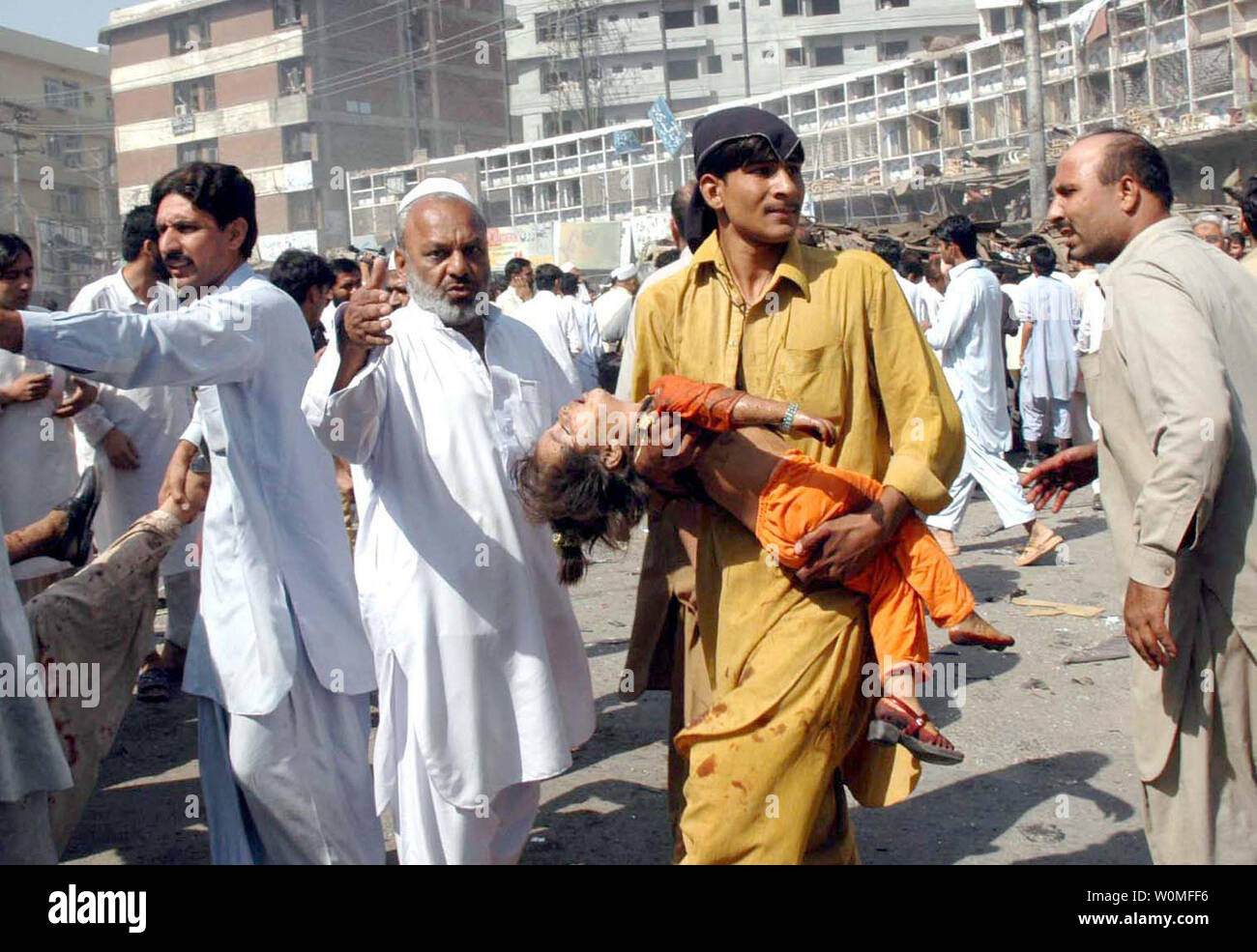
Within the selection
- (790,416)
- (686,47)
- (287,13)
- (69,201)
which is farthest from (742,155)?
(686,47)

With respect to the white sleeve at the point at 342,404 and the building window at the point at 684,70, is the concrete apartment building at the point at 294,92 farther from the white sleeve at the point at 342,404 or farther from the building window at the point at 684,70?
the white sleeve at the point at 342,404

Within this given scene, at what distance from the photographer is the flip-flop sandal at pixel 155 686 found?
6.20m

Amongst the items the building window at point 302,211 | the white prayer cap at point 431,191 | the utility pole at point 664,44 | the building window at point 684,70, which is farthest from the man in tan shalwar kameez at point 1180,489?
the building window at point 684,70

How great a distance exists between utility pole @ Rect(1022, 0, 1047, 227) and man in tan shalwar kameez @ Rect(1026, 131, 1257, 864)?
19.6 meters

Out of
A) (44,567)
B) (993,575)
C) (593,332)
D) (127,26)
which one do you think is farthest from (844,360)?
(127,26)

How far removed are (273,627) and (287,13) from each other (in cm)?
6238

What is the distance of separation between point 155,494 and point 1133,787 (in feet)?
14.9

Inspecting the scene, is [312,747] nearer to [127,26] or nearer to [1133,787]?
[1133,787]

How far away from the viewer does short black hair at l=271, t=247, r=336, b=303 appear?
5.45 metres

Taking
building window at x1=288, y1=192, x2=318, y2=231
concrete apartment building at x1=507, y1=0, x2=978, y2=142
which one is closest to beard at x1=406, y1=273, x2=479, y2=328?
building window at x1=288, y1=192, x2=318, y2=231

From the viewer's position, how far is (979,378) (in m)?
8.60

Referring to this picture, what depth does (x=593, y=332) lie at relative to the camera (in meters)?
→ 10.7

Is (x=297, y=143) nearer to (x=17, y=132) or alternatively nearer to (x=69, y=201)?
(x=69, y=201)

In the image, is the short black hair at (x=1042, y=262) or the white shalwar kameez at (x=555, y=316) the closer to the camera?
the white shalwar kameez at (x=555, y=316)
